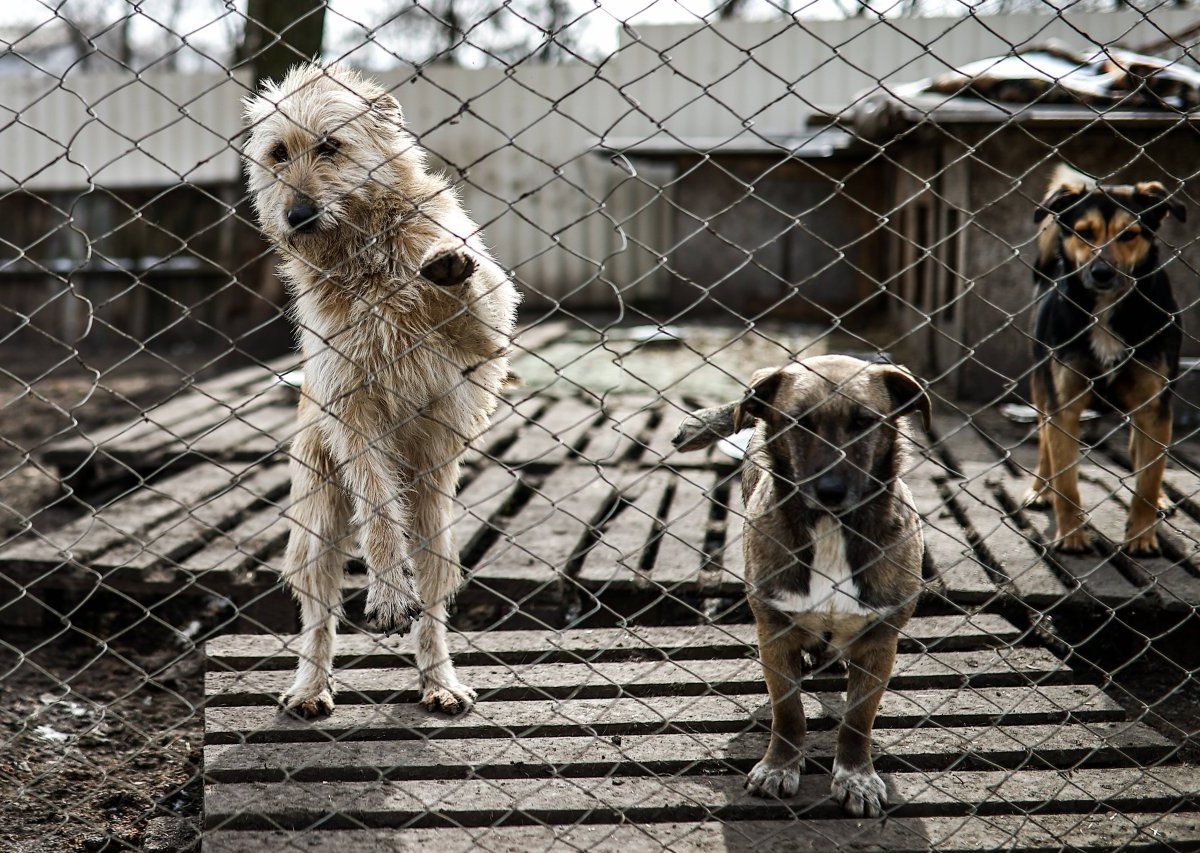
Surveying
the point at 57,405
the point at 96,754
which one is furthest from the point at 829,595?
the point at 57,405

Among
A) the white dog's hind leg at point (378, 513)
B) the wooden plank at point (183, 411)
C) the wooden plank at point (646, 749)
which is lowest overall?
the wooden plank at point (183, 411)

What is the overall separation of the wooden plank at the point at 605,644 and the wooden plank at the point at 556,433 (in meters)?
1.63

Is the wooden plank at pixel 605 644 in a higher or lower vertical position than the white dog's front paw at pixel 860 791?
lower

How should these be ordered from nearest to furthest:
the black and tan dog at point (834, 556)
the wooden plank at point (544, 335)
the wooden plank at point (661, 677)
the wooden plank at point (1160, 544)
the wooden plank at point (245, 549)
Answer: the black and tan dog at point (834, 556), the wooden plank at point (661, 677), the wooden plank at point (1160, 544), the wooden plank at point (245, 549), the wooden plank at point (544, 335)

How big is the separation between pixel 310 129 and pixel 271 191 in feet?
0.76

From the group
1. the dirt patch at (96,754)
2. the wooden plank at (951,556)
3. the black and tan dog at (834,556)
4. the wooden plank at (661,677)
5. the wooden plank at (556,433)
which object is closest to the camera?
the black and tan dog at (834,556)

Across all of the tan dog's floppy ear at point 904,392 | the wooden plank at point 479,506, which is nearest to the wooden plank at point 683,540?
the wooden plank at point 479,506

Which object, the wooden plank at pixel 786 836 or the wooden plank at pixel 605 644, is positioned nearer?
the wooden plank at pixel 786 836

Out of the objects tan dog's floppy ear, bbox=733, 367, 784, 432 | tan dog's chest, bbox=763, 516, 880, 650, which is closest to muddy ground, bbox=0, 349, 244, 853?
tan dog's floppy ear, bbox=733, 367, 784, 432

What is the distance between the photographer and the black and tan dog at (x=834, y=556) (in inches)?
101

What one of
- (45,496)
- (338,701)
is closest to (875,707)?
(338,701)

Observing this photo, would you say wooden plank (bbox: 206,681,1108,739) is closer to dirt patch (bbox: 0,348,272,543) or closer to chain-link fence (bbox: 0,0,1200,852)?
chain-link fence (bbox: 0,0,1200,852)

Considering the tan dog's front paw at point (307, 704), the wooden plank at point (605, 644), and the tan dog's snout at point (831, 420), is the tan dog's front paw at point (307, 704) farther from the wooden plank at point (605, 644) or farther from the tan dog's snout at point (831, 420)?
the tan dog's snout at point (831, 420)

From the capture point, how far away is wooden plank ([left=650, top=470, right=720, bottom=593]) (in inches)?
158
